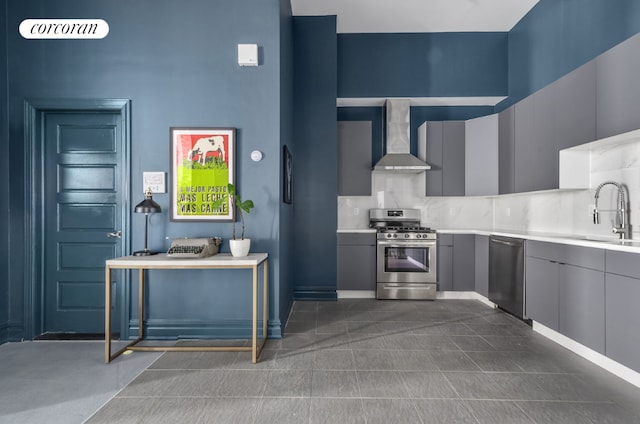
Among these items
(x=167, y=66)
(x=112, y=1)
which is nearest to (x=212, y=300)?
(x=167, y=66)

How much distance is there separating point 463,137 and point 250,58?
314cm

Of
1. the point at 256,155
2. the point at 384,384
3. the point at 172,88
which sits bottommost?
the point at 384,384

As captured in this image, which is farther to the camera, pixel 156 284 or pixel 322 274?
pixel 322 274

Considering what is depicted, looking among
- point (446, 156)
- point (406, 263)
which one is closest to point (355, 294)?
point (406, 263)

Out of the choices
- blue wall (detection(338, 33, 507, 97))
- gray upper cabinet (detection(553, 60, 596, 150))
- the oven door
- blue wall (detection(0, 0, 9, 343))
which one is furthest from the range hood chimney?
blue wall (detection(0, 0, 9, 343))

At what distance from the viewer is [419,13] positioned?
4.36 metres

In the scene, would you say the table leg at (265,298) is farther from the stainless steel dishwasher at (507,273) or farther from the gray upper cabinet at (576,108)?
the gray upper cabinet at (576,108)

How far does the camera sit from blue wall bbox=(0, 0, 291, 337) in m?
3.01

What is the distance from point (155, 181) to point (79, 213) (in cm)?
85

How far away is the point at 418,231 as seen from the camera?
Answer: 451cm

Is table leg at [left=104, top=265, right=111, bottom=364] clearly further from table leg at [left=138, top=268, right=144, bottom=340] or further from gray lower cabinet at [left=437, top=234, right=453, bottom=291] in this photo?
gray lower cabinet at [left=437, top=234, right=453, bottom=291]

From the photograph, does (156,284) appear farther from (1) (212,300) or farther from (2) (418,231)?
(2) (418,231)

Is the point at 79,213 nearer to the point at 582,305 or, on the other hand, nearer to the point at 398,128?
the point at 398,128

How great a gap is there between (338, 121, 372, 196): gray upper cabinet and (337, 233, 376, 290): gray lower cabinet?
0.66 meters
